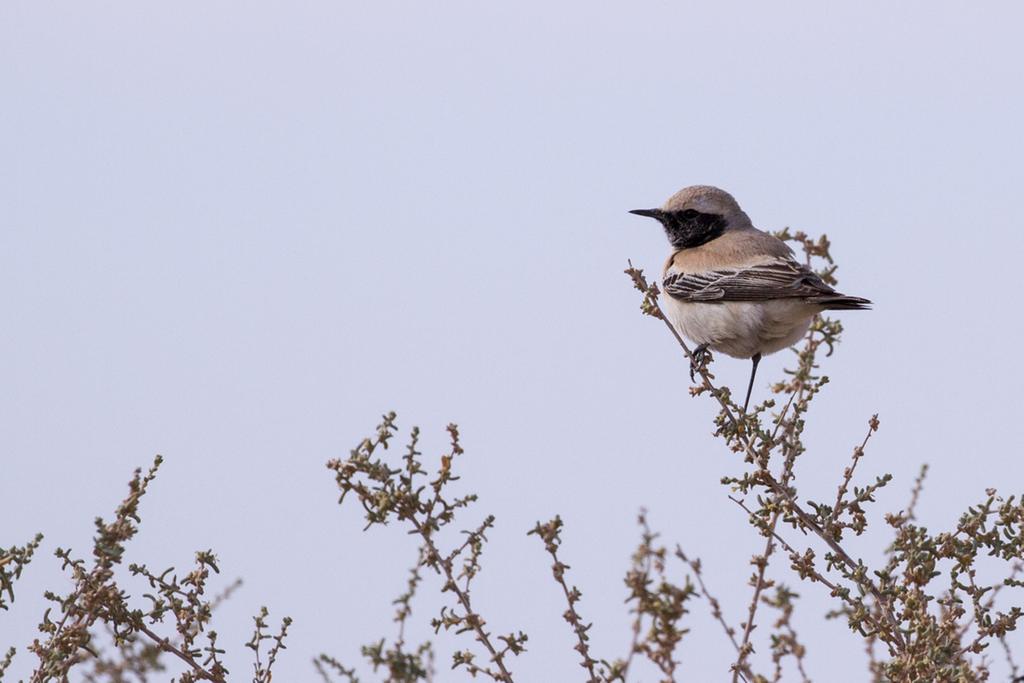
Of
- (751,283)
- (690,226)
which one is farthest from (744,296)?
(690,226)

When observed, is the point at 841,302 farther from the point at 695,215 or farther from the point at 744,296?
the point at 695,215

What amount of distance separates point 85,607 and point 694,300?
493 cm

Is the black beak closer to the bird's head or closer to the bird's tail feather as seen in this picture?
Result: the bird's head

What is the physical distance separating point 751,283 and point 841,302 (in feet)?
2.51

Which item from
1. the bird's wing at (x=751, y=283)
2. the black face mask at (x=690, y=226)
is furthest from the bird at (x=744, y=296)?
the black face mask at (x=690, y=226)

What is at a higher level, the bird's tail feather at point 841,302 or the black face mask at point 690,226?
the black face mask at point 690,226

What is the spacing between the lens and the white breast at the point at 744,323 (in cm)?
788

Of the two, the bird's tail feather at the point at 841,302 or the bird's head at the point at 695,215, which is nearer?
the bird's tail feather at the point at 841,302

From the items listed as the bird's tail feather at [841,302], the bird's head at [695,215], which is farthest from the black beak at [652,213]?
the bird's tail feather at [841,302]

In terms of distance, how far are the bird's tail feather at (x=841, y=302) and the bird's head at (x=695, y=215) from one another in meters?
2.03

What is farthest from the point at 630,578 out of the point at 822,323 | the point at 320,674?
the point at 822,323

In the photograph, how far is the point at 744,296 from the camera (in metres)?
8.07

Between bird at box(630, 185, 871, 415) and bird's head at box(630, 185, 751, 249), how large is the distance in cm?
18

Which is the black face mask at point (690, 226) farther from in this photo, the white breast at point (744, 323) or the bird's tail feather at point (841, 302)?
the bird's tail feather at point (841, 302)
